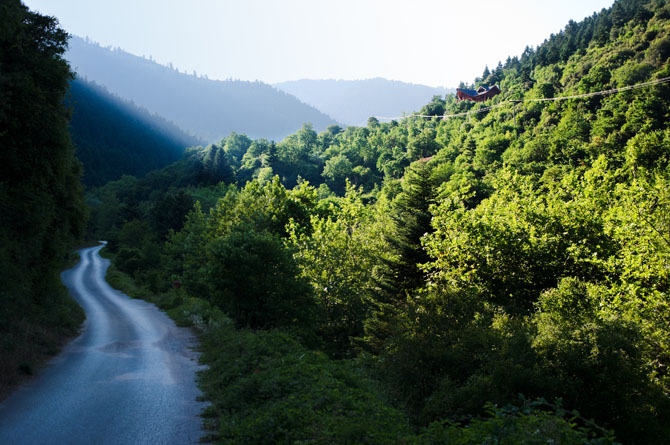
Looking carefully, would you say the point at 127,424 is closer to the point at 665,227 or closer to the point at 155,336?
the point at 155,336

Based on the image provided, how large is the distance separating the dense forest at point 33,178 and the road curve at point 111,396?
1.73 metres

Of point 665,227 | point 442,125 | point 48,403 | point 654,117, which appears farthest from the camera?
point 442,125

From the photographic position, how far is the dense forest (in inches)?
595

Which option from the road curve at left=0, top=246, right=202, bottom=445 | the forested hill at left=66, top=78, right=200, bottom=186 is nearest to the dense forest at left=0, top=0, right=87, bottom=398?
the road curve at left=0, top=246, right=202, bottom=445

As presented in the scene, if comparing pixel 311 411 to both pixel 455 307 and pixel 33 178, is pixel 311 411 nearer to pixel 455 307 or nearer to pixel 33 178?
pixel 455 307

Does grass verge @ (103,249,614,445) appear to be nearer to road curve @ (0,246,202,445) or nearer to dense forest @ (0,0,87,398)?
road curve @ (0,246,202,445)

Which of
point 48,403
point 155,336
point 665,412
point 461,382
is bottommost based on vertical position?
point 155,336

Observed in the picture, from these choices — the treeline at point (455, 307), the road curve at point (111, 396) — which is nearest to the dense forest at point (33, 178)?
the road curve at point (111, 396)

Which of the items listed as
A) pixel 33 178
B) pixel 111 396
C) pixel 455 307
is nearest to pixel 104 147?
pixel 33 178

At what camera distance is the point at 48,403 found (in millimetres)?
9445

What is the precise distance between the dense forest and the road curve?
5.67 ft

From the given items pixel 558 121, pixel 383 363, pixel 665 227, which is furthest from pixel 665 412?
pixel 558 121

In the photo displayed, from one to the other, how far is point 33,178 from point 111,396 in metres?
11.5

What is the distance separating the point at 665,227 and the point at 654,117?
199ft
